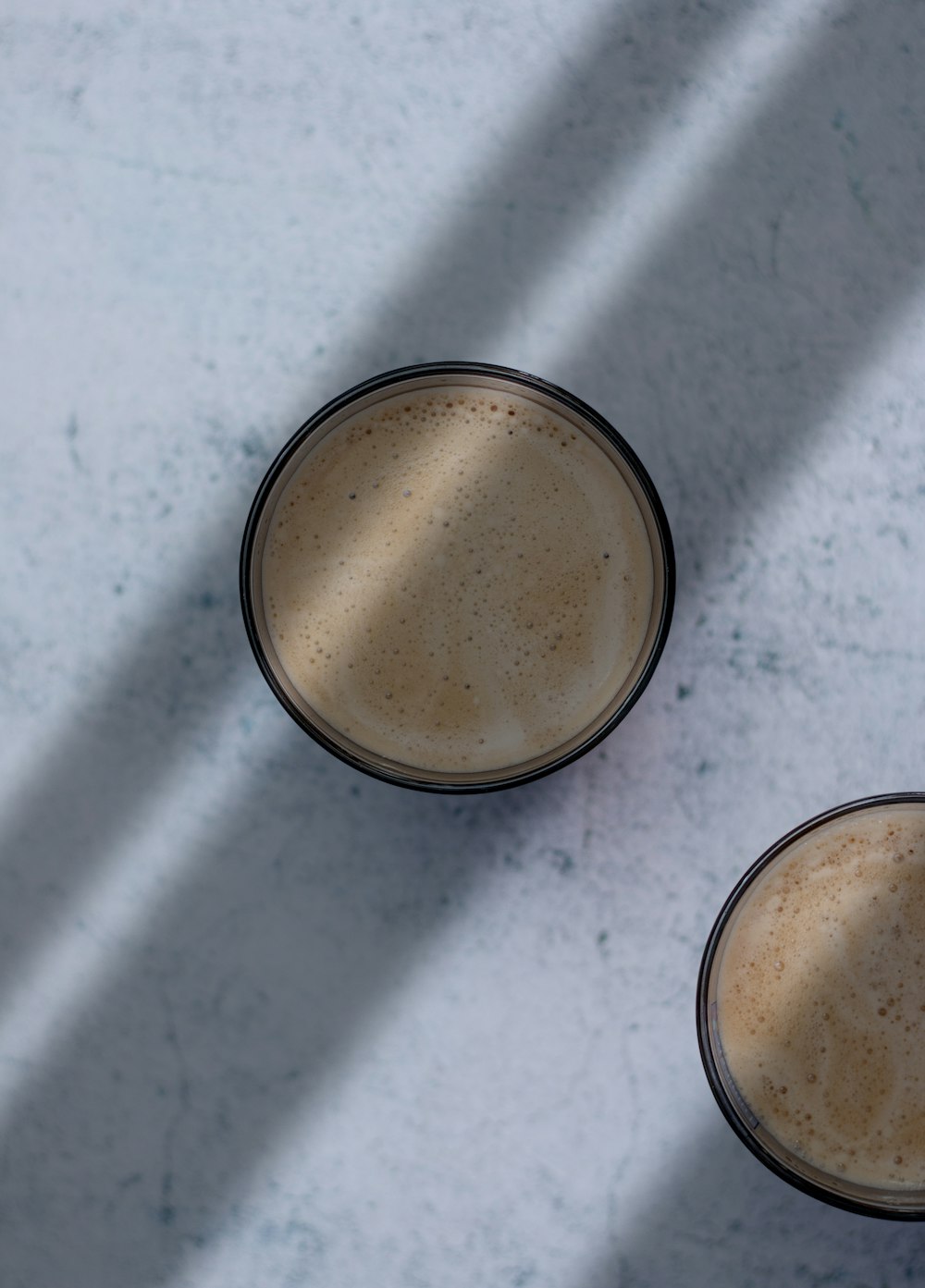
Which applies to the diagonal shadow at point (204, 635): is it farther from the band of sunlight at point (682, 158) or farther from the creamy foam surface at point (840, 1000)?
the creamy foam surface at point (840, 1000)

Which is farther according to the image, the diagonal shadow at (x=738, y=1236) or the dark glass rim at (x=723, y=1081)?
the diagonal shadow at (x=738, y=1236)

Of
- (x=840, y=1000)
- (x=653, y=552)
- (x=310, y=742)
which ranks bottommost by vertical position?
(x=310, y=742)

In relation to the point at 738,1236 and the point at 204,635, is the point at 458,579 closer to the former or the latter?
the point at 204,635

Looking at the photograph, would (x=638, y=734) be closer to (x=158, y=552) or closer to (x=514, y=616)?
(x=514, y=616)

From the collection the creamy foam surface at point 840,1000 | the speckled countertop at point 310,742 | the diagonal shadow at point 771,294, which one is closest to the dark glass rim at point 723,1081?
the creamy foam surface at point 840,1000

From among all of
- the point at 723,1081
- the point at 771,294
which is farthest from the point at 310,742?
the point at 771,294

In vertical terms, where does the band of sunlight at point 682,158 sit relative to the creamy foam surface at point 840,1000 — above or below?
above

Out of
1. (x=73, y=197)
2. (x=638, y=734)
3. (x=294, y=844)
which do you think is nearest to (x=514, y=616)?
(x=638, y=734)

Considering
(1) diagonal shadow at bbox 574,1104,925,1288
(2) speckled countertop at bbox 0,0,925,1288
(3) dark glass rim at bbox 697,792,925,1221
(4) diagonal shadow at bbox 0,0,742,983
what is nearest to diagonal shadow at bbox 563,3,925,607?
(2) speckled countertop at bbox 0,0,925,1288

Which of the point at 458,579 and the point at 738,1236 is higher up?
the point at 458,579
